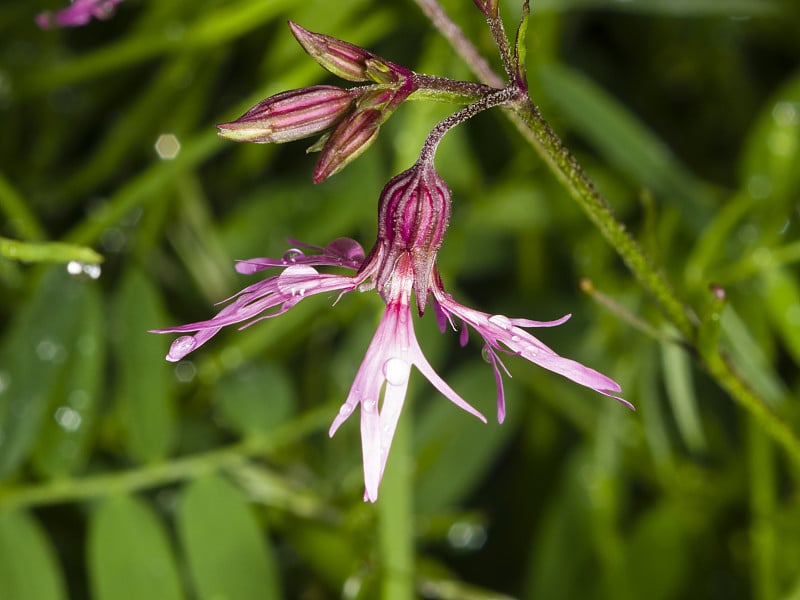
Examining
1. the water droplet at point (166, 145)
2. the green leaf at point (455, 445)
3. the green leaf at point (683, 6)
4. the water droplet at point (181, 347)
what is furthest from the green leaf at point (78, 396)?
the green leaf at point (683, 6)

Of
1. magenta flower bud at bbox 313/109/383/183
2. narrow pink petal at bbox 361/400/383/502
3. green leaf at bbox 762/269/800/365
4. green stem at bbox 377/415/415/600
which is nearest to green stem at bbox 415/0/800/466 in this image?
magenta flower bud at bbox 313/109/383/183

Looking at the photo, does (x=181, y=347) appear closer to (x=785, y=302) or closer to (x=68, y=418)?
(x=68, y=418)

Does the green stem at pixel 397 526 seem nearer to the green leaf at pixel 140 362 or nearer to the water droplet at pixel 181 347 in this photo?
the green leaf at pixel 140 362

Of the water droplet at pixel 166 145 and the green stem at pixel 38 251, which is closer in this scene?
the green stem at pixel 38 251

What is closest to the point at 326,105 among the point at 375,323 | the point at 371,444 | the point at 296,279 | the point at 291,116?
the point at 291,116

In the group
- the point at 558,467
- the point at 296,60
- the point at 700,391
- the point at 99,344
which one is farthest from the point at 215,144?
the point at 700,391

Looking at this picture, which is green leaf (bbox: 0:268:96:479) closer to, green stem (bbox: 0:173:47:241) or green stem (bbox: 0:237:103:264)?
green stem (bbox: 0:173:47:241)

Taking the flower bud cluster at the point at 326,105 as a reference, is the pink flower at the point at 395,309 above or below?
below

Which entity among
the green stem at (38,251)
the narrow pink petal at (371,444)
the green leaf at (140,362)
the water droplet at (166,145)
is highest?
the water droplet at (166,145)
